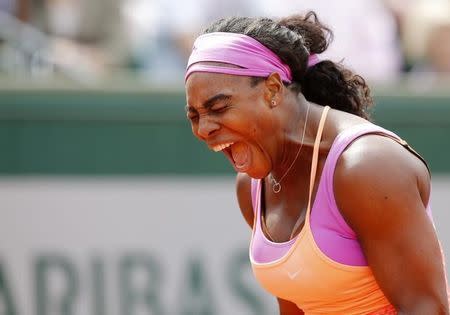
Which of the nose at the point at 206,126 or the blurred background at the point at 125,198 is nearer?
the nose at the point at 206,126

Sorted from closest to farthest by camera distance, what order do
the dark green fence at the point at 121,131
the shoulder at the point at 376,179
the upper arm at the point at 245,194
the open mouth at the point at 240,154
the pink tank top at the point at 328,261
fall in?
the shoulder at the point at 376,179 < the pink tank top at the point at 328,261 < the open mouth at the point at 240,154 < the upper arm at the point at 245,194 < the dark green fence at the point at 121,131

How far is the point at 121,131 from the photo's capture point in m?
5.16

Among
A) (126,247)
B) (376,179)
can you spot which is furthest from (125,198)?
(376,179)

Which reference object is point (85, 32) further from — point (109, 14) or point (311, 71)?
point (311, 71)

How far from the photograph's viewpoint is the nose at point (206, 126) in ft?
8.66

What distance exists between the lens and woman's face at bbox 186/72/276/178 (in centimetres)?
262

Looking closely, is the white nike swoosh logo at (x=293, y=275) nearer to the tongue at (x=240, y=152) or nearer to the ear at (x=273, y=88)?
the tongue at (x=240, y=152)

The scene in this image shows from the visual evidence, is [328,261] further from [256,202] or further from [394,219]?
[256,202]

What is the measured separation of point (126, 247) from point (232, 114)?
8.55ft

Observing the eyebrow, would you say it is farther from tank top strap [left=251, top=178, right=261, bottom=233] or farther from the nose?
tank top strap [left=251, top=178, right=261, bottom=233]

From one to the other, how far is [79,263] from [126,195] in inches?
15.8

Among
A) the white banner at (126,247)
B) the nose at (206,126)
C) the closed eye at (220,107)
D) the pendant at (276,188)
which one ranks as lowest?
the white banner at (126,247)

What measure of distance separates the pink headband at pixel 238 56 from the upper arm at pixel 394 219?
0.99 ft

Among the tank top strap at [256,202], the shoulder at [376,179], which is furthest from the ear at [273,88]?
the tank top strap at [256,202]
